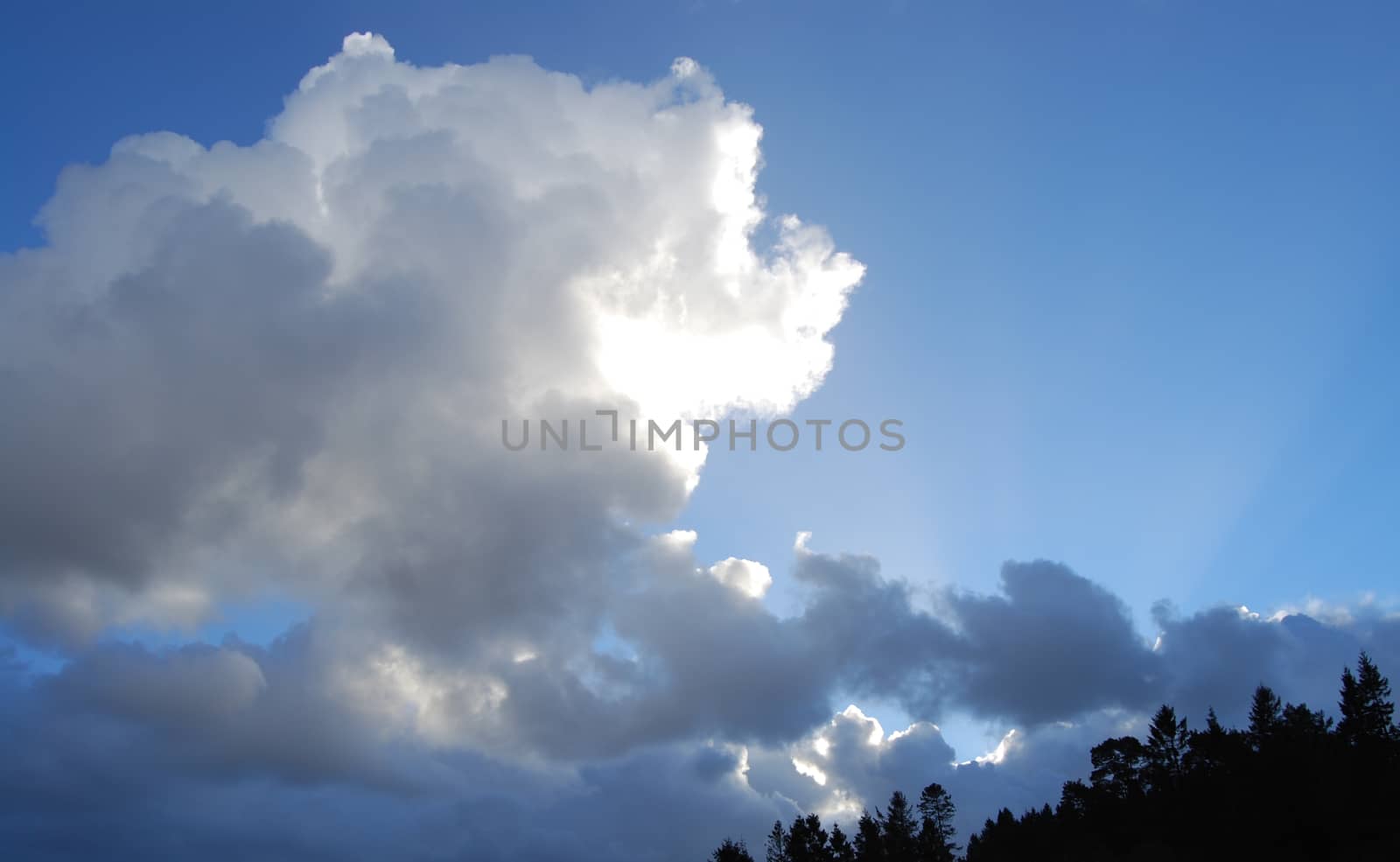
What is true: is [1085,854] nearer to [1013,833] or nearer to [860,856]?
[1013,833]

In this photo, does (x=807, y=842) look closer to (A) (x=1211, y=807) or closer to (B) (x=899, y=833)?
(B) (x=899, y=833)

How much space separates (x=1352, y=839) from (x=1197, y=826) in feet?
66.1

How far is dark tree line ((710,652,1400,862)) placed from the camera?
91875 mm

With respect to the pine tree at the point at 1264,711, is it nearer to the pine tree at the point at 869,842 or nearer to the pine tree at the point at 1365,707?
the pine tree at the point at 1365,707

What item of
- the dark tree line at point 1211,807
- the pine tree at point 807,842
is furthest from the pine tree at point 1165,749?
the pine tree at point 807,842

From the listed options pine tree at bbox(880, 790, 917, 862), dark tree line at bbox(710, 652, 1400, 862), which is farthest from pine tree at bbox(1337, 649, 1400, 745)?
pine tree at bbox(880, 790, 917, 862)

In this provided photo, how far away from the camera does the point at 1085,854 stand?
4614 inches

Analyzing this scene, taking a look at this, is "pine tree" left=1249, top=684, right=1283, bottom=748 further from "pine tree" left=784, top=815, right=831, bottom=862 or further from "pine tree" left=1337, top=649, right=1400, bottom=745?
"pine tree" left=784, top=815, right=831, bottom=862

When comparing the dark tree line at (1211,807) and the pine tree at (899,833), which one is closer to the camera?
the dark tree line at (1211,807)

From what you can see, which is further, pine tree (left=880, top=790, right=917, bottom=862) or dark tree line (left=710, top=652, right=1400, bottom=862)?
pine tree (left=880, top=790, right=917, bottom=862)

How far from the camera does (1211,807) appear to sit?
4240 inches

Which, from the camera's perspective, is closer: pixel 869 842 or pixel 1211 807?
pixel 1211 807

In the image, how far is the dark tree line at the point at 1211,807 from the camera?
9188 cm

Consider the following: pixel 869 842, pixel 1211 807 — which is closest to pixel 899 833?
pixel 869 842
